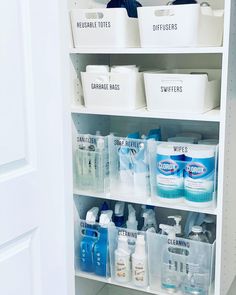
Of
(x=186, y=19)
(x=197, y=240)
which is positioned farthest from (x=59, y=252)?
(x=186, y=19)

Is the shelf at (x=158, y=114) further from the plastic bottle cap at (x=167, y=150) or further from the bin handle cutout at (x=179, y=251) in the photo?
the bin handle cutout at (x=179, y=251)

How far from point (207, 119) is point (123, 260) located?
0.63 meters

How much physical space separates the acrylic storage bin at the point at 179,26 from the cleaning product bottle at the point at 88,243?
2.32 feet

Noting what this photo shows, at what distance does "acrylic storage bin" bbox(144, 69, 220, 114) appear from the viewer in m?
1.43

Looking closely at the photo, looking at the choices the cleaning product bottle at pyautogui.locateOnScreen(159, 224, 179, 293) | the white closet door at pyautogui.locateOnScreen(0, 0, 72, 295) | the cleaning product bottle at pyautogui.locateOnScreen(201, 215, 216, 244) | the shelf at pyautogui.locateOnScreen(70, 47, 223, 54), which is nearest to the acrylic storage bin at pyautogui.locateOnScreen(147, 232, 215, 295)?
the cleaning product bottle at pyautogui.locateOnScreen(159, 224, 179, 293)

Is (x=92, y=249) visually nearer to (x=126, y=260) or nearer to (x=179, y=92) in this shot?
(x=126, y=260)

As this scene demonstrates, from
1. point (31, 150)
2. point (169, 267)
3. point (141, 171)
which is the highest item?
point (31, 150)

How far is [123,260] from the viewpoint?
1641mm

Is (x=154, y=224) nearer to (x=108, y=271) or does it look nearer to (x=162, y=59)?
(x=108, y=271)

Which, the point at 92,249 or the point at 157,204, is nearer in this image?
the point at 157,204

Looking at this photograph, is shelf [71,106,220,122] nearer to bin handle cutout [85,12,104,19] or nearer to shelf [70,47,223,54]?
shelf [70,47,223,54]

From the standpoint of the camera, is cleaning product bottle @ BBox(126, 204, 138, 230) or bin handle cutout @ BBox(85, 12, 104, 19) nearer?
bin handle cutout @ BBox(85, 12, 104, 19)

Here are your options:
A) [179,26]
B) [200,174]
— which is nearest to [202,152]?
[200,174]

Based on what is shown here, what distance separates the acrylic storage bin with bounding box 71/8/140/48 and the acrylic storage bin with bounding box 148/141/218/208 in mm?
390
